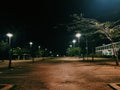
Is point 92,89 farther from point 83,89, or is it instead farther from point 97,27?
point 97,27

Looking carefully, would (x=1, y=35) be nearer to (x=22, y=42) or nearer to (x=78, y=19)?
(x=22, y=42)

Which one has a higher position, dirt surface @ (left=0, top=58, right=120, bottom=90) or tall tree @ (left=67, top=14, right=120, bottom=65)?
tall tree @ (left=67, top=14, right=120, bottom=65)

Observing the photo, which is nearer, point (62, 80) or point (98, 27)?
point (62, 80)

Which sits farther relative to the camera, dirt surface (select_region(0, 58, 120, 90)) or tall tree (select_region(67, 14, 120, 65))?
tall tree (select_region(67, 14, 120, 65))

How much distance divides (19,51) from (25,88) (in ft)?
202

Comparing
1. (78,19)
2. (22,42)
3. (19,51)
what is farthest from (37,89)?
(22,42)

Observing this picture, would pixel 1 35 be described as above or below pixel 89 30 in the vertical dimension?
above

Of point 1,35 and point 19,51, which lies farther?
point 1,35

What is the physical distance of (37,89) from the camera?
35.4ft

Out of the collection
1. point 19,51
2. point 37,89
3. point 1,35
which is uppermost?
point 1,35

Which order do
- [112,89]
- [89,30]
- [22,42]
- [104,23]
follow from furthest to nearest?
[22,42], [89,30], [104,23], [112,89]

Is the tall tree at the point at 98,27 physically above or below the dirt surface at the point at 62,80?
above

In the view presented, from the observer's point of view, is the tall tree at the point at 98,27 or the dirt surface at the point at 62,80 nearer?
the dirt surface at the point at 62,80

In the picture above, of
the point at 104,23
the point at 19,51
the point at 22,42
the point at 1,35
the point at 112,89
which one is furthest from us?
the point at 22,42
